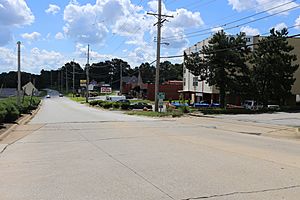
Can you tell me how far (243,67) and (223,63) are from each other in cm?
291

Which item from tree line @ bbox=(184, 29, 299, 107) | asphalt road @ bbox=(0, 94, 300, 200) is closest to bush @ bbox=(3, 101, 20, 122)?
asphalt road @ bbox=(0, 94, 300, 200)

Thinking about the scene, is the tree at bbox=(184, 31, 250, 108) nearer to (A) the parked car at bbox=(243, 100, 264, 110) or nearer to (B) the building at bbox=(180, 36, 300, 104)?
(A) the parked car at bbox=(243, 100, 264, 110)

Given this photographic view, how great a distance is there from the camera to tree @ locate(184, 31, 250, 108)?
5119 cm

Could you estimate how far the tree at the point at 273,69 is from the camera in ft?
179

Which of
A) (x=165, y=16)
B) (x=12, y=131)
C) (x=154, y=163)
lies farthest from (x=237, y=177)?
(x=165, y=16)

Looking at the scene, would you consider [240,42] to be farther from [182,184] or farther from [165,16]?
[182,184]

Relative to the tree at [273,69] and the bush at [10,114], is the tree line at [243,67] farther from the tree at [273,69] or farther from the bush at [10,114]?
the bush at [10,114]

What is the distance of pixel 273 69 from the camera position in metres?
54.3

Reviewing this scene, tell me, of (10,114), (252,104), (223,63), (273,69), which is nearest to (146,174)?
(10,114)

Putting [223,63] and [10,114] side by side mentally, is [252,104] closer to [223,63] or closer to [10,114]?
[223,63]

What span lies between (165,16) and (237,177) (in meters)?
38.7

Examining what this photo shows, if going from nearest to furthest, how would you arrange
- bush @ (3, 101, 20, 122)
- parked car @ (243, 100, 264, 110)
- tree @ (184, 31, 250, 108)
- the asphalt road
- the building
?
1. the asphalt road
2. bush @ (3, 101, 20, 122)
3. tree @ (184, 31, 250, 108)
4. parked car @ (243, 100, 264, 110)
5. the building

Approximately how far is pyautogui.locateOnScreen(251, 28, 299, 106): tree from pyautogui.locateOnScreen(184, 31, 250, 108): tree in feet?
10.8

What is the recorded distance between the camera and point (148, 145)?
14633 millimetres
